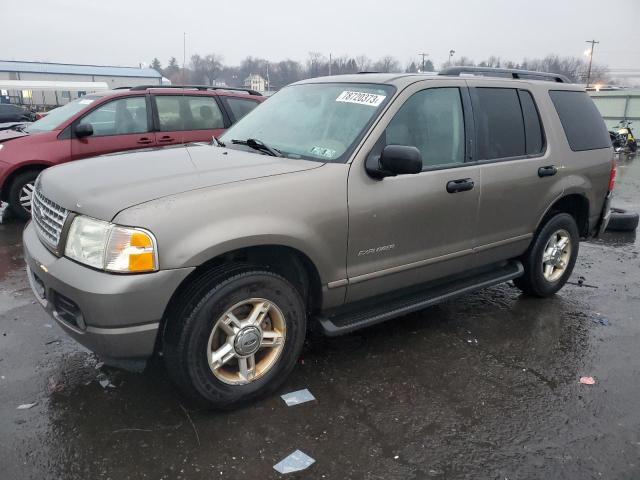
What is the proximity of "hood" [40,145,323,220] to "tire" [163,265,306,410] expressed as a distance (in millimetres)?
519

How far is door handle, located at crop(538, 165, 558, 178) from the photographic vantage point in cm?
429

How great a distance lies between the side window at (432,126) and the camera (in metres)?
3.49

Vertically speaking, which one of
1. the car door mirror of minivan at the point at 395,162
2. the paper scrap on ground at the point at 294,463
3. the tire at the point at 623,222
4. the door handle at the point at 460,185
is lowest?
the paper scrap on ground at the point at 294,463

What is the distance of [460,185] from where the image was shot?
145 inches

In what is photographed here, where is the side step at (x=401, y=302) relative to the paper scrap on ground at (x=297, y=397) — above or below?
above

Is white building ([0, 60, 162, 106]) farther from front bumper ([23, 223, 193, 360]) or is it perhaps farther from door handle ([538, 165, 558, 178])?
front bumper ([23, 223, 193, 360])

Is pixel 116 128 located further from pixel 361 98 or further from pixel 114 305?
pixel 114 305

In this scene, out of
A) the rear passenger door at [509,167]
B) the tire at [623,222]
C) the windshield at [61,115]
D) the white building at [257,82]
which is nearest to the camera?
the rear passenger door at [509,167]

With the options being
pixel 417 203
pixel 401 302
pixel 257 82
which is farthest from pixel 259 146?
pixel 257 82

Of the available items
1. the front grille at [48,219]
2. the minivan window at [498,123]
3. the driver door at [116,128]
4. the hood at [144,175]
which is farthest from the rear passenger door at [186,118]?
the minivan window at [498,123]

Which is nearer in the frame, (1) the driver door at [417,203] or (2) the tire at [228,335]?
(2) the tire at [228,335]

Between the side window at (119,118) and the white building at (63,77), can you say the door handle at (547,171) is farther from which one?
the white building at (63,77)

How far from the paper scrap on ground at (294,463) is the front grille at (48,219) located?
1.65 metres

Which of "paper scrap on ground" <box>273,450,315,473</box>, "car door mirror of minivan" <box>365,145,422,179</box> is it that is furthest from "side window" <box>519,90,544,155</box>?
"paper scrap on ground" <box>273,450,315,473</box>
